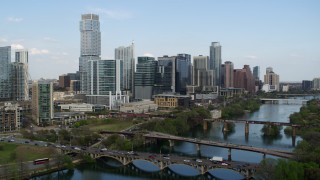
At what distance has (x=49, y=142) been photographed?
2784 centimetres

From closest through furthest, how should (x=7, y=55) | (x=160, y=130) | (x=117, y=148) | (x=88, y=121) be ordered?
(x=117, y=148) → (x=160, y=130) → (x=88, y=121) → (x=7, y=55)

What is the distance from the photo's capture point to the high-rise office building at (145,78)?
6556 cm

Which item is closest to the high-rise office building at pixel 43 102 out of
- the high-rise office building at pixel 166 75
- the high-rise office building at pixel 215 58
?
the high-rise office building at pixel 166 75

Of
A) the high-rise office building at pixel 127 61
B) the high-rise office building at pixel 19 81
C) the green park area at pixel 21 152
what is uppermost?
the high-rise office building at pixel 127 61

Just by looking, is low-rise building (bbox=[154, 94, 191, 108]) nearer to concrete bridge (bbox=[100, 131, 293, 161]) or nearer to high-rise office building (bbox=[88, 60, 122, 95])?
high-rise office building (bbox=[88, 60, 122, 95])

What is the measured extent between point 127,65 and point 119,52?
4606 millimetres

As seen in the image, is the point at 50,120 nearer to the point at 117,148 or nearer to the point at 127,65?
the point at 117,148

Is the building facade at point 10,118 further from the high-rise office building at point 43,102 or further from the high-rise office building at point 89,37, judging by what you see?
the high-rise office building at point 89,37

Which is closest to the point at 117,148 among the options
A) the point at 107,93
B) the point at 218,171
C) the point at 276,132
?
the point at 218,171

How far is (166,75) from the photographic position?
67.9 metres

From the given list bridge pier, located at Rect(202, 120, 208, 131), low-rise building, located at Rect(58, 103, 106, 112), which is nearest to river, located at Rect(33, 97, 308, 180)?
bridge pier, located at Rect(202, 120, 208, 131)

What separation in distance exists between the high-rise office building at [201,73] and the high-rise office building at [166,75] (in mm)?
24667

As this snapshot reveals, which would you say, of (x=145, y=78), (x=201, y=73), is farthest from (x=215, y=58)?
(x=145, y=78)

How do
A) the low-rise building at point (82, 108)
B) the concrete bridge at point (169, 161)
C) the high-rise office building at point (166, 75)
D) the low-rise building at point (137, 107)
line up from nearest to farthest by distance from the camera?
the concrete bridge at point (169, 161), the low-rise building at point (82, 108), the low-rise building at point (137, 107), the high-rise office building at point (166, 75)
